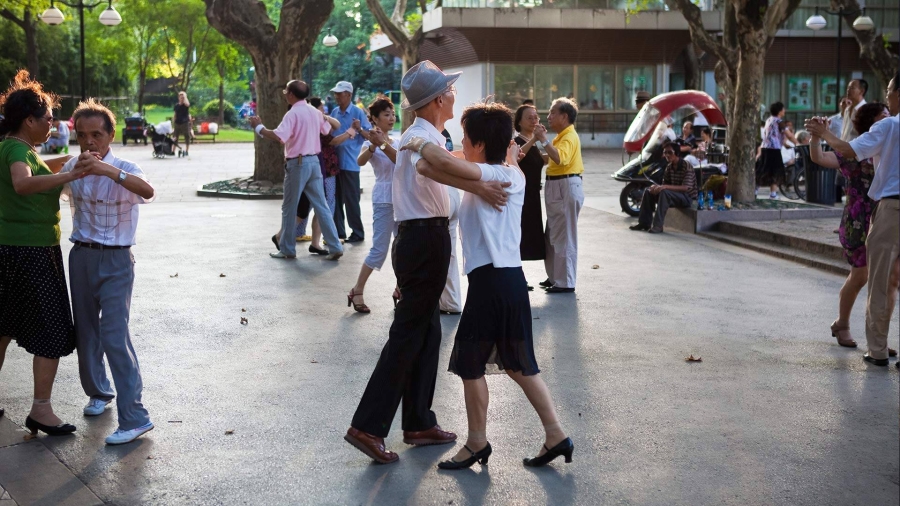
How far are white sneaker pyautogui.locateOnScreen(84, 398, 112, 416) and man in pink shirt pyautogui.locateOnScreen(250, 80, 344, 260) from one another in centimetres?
583

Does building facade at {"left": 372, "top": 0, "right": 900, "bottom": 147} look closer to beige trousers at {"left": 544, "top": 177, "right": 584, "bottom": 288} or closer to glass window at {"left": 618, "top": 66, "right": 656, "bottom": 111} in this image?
glass window at {"left": 618, "top": 66, "right": 656, "bottom": 111}

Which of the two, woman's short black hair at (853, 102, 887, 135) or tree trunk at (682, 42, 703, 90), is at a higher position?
tree trunk at (682, 42, 703, 90)

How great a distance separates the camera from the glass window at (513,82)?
129ft

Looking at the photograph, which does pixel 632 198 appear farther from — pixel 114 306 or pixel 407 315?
pixel 114 306

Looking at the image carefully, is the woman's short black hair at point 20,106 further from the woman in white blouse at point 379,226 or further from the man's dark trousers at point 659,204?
the man's dark trousers at point 659,204

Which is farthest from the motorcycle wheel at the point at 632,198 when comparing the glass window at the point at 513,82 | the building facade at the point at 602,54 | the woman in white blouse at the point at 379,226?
the glass window at the point at 513,82

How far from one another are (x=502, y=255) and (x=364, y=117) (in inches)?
345

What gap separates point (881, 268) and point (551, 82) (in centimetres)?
3339

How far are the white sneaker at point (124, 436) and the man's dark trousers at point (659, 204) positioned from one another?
10310mm

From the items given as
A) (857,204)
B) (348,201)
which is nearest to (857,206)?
(857,204)

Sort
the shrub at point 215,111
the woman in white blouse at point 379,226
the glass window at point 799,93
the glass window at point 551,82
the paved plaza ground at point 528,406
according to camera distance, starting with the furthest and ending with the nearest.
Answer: the shrub at point 215,111 → the glass window at point 799,93 → the glass window at point 551,82 → the woman in white blouse at point 379,226 → the paved plaza ground at point 528,406

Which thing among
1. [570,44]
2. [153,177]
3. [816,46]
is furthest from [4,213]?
[816,46]

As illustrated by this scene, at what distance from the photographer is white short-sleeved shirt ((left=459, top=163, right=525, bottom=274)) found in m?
4.75

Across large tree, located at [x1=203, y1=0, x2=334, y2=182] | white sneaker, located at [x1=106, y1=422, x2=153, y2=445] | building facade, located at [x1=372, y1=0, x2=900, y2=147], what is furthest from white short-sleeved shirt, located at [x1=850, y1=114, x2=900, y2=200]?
building facade, located at [x1=372, y1=0, x2=900, y2=147]
